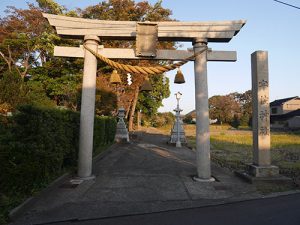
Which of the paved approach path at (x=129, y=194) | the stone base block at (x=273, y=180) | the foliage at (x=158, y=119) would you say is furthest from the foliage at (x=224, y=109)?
the stone base block at (x=273, y=180)

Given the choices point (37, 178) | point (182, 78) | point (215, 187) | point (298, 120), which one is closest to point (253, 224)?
point (215, 187)

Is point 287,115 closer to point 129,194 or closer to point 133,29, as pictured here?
point 133,29

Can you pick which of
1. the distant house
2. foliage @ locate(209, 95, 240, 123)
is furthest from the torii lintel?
foliage @ locate(209, 95, 240, 123)

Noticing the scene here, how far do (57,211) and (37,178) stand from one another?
4.19ft

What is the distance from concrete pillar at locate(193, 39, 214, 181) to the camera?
7.62m

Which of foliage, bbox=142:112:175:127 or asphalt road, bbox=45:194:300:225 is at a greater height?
foliage, bbox=142:112:175:127

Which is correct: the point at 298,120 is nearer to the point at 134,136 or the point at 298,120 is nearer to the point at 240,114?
the point at 240,114

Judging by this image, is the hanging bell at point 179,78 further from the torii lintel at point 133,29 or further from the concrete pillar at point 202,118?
the torii lintel at point 133,29

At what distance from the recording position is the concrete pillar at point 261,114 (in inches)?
293

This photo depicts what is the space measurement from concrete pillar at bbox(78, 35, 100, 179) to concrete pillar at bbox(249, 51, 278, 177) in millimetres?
4533

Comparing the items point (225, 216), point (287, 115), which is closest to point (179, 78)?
point (225, 216)

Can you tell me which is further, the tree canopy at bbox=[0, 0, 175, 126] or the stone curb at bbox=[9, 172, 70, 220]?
the tree canopy at bbox=[0, 0, 175, 126]

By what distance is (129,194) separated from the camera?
6.32 metres

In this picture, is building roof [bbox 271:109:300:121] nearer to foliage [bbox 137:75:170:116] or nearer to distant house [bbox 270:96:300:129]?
distant house [bbox 270:96:300:129]
